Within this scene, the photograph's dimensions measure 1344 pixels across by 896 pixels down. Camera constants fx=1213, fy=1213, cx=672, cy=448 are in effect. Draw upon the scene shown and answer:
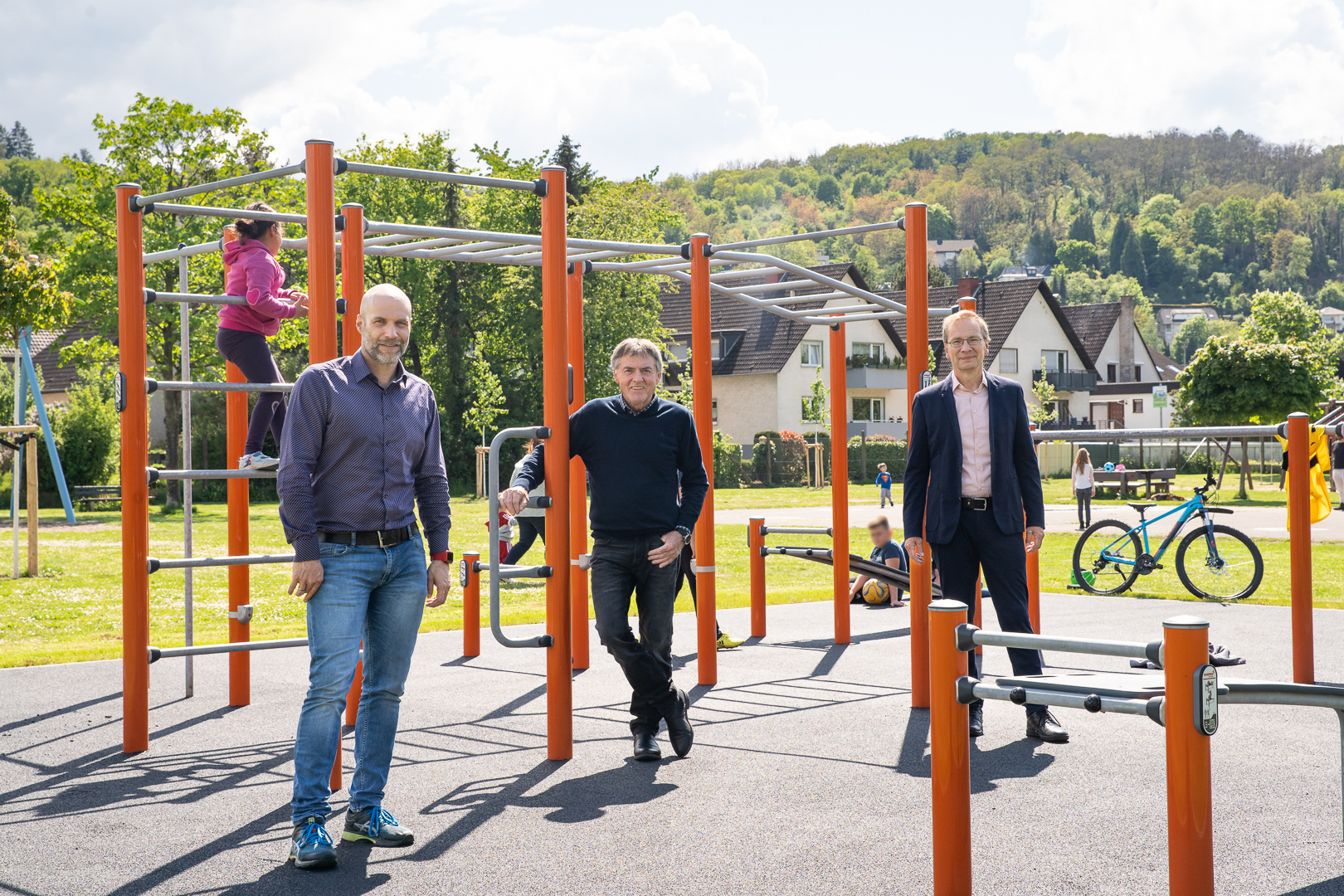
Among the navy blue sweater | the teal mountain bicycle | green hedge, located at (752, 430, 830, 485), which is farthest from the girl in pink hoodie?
green hedge, located at (752, 430, 830, 485)

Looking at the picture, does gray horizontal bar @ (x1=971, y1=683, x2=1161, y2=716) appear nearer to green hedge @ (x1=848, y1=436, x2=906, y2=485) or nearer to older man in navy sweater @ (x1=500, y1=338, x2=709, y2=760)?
older man in navy sweater @ (x1=500, y1=338, x2=709, y2=760)

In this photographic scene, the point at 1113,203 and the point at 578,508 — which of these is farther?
the point at 1113,203

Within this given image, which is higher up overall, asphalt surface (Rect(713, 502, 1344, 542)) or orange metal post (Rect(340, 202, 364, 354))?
orange metal post (Rect(340, 202, 364, 354))

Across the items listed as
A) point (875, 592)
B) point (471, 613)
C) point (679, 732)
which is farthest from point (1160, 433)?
point (875, 592)

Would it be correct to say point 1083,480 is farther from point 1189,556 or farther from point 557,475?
point 557,475

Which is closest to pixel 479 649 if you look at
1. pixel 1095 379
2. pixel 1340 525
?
pixel 1340 525

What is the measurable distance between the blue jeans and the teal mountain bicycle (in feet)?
31.0

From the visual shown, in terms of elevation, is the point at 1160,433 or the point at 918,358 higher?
the point at 918,358

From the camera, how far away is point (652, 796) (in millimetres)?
4883

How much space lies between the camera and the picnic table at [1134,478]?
86.3 ft

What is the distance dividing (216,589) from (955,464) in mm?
11017

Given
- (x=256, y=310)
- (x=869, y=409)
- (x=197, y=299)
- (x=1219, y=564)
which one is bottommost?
(x=1219, y=564)

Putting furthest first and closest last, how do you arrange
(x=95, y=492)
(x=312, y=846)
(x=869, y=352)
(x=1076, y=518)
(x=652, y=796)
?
(x=869, y=352), (x=95, y=492), (x=1076, y=518), (x=652, y=796), (x=312, y=846)

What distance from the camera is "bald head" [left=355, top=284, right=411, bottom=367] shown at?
4.12 meters
